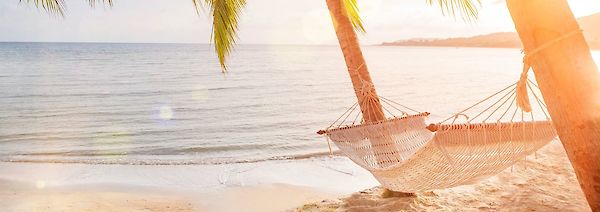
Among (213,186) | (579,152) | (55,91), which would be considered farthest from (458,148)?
(55,91)

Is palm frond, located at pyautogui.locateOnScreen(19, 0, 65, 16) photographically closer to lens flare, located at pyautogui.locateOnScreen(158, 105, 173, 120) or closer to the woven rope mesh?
the woven rope mesh

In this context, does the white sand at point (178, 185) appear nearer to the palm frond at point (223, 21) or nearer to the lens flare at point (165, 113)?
the palm frond at point (223, 21)

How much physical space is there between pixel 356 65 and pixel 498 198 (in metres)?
1.61

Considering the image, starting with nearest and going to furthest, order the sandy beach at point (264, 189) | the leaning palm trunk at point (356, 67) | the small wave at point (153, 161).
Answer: the leaning palm trunk at point (356, 67) → the sandy beach at point (264, 189) → the small wave at point (153, 161)

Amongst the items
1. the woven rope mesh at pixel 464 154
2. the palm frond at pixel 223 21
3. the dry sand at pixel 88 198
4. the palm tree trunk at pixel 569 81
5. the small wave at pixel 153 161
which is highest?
the palm frond at pixel 223 21

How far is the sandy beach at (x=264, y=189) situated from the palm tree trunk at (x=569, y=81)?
201 cm

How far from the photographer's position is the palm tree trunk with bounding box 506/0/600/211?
158 centimetres

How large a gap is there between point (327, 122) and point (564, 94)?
8.89 meters

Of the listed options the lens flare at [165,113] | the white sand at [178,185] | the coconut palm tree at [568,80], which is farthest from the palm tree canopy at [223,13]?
the lens flare at [165,113]

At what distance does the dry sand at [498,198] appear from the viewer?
3551 mm

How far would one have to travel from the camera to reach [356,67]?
3.54m

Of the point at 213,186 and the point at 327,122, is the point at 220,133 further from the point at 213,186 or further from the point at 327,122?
the point at 213,186

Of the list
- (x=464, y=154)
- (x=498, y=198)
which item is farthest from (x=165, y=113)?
(x=464, y=154)

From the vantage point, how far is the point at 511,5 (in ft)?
5.56
